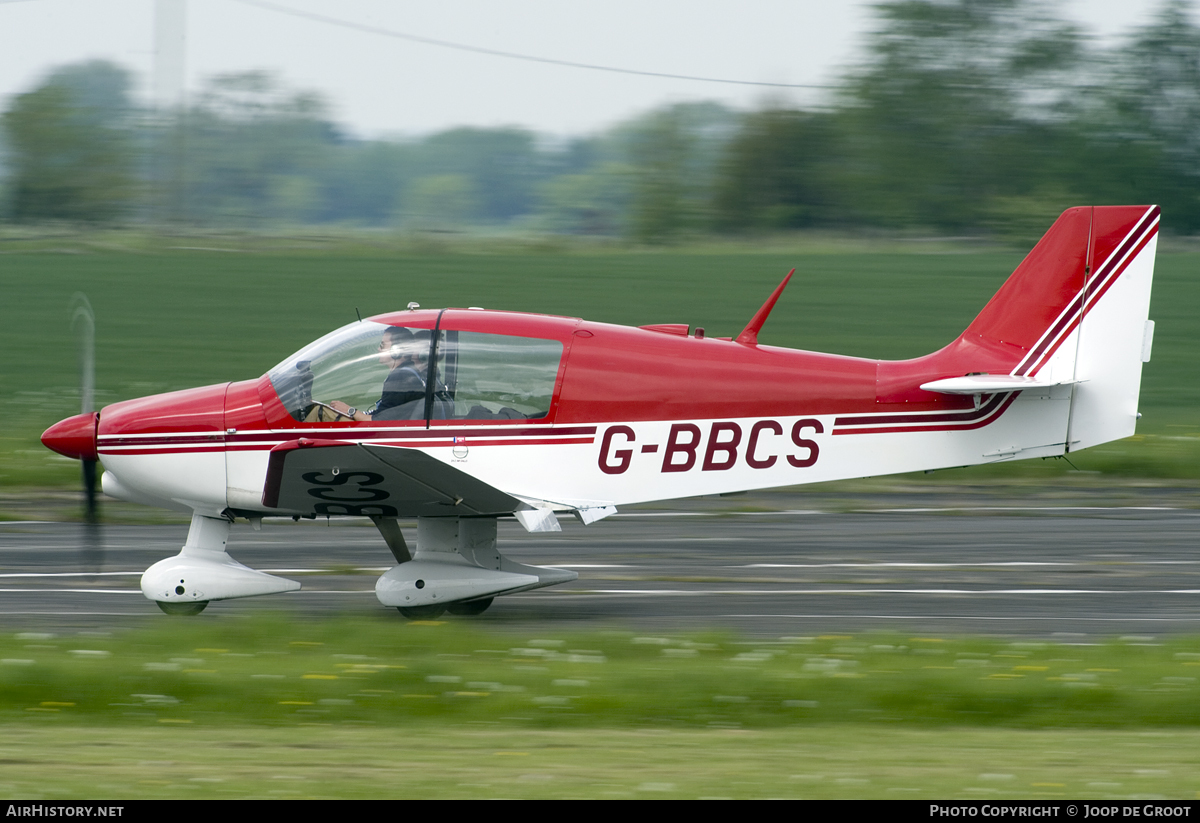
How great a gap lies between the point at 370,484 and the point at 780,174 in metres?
35.3

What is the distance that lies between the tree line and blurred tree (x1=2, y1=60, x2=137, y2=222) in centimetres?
6

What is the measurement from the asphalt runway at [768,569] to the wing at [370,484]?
2.87ft

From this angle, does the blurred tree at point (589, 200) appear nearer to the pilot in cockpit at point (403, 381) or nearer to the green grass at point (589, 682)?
the pilot in cockpit at point (403, 381)

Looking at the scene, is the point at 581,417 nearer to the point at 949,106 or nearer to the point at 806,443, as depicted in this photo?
the point at 806,443

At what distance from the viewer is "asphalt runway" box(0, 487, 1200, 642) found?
871 cm

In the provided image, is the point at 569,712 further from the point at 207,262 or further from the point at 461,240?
the point at 461,240

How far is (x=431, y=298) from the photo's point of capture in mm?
27484

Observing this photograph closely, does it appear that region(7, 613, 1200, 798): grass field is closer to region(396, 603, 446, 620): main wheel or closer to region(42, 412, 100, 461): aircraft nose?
region(396, 603, 446, 620): main wheel

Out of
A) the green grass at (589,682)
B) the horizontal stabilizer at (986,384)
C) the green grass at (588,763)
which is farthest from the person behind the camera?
the horizontal stabilizer at (986,384)

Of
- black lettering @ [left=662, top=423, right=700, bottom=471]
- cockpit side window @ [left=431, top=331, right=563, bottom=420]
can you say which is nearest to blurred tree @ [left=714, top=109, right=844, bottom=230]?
black lettering @ [left=662, top=423, right=700, bottom=471]

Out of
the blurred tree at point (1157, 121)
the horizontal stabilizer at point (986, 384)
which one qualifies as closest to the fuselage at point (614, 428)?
the horizontal stabilizer at point (986, 384)

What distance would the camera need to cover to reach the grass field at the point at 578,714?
506cm

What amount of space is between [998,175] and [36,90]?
28690 mm

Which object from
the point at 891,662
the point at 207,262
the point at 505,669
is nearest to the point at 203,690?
the point at 505,669
